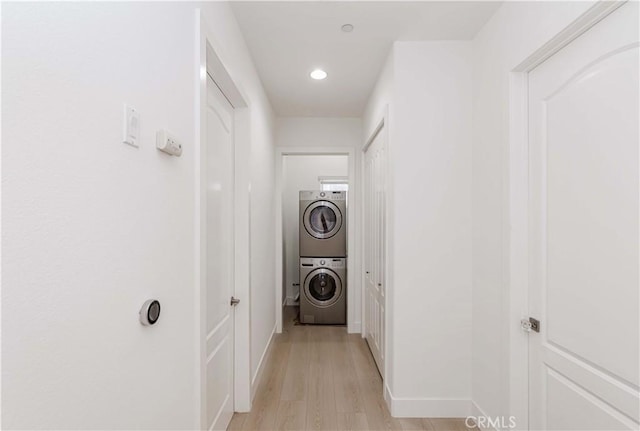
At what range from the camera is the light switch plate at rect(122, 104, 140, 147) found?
85cm

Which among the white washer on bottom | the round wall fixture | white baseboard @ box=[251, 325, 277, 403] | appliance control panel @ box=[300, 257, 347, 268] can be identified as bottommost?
white baseboard @ box=[251, 325, 277, 403]

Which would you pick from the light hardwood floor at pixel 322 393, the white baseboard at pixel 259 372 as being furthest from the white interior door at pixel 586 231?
the white baseboard at pixel 259 372

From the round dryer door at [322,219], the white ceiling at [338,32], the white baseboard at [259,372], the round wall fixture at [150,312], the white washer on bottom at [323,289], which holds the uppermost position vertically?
the white ceiling at [338,32]

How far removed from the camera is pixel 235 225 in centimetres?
230

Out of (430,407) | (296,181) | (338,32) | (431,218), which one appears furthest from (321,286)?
(338,32)

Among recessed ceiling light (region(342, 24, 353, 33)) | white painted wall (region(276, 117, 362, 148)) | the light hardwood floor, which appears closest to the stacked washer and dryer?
the light hardwood floor

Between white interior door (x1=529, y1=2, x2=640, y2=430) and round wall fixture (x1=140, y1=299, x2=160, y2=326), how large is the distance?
1577mm

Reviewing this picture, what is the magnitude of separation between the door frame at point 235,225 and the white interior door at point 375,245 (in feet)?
3.76

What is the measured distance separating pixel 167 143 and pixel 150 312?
51cm

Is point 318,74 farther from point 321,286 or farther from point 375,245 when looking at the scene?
point 321,286

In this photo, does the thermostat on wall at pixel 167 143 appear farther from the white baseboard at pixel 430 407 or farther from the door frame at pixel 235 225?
the white baseboard at pixel 430 407

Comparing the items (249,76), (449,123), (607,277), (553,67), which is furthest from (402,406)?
(249,76)

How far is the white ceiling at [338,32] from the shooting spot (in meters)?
1.92

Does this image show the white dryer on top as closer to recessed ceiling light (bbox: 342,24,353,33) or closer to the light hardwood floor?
the light hardwood floor
